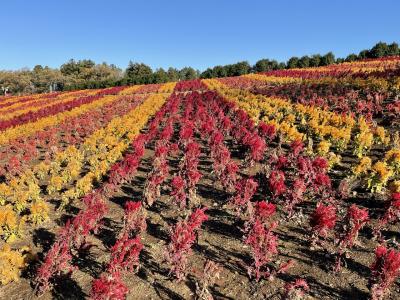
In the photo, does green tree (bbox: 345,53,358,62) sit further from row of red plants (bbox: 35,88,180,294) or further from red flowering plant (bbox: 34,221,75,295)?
red flowering plant (bbox: 34,221,75,295)

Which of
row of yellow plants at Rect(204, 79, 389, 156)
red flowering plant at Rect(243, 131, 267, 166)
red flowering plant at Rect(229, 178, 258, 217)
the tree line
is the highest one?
the tree line

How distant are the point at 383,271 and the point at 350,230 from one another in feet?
4.13

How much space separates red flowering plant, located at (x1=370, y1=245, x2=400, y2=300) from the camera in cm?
495

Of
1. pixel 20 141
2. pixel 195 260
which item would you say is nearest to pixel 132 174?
pixel 195 260

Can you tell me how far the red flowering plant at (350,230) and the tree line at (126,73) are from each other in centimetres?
4996

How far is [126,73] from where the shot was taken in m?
84.8

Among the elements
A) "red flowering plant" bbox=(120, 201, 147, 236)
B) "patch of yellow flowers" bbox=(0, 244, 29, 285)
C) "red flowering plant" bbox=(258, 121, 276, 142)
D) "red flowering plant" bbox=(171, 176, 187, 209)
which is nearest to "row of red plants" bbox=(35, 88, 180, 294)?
"patch of yellow flowers" bbox=(0, 244, 29, 285)

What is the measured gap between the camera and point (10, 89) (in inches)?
3164

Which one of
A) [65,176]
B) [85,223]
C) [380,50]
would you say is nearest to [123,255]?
[85,223]

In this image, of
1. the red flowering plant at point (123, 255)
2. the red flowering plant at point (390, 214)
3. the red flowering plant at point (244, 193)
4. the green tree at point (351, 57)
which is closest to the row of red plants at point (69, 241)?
the red flowering plant at point (123, 255)

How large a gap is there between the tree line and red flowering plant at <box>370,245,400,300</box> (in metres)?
51.2

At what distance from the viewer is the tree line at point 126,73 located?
5243 cm

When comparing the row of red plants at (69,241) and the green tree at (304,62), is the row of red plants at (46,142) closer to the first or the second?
the row of red plants at (69,241)

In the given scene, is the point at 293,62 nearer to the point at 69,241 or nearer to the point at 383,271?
the point at 69,241
